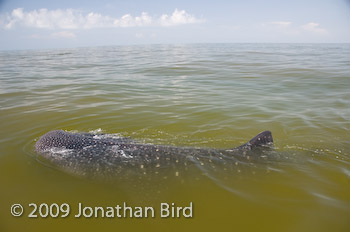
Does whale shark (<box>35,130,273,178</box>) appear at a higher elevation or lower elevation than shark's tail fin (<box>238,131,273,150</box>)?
lower

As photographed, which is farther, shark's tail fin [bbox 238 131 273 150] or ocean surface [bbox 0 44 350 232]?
shark's tail fin [bbox 238 131 273 150]

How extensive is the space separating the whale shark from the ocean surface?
213 mm

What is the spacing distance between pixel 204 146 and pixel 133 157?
2166 mm

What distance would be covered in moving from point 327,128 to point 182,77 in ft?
38.1

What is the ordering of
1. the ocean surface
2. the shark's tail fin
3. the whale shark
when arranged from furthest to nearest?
the shark's tail fin
the whale shark
the ocean surface

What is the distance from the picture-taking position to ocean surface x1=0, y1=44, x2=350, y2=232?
3674 millimetres

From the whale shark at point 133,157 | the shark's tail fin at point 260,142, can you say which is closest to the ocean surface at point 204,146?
the whale shark at point 133,157

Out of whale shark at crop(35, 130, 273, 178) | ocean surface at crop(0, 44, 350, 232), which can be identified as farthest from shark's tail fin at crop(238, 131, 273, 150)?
ocean surface at crop(0, 44, 350, 232)

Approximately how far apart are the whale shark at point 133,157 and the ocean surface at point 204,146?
213mm

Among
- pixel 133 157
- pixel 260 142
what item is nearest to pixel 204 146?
pixel 260 142

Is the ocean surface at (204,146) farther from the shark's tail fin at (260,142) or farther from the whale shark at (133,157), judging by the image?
the shark's tail fin at (260,142)

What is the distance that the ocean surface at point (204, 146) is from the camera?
3.67m

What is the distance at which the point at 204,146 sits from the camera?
20.8ft

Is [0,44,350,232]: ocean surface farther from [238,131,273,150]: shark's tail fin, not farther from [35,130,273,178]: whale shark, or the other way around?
[238,131,273,150]: shark's tail fin
